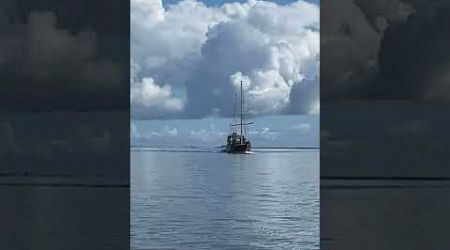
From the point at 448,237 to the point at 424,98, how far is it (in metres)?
1.11

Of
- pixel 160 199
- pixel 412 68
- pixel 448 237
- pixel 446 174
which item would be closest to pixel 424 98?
pixel 412 68

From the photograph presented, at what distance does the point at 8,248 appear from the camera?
20.9ft

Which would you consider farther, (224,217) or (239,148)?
(239,148)

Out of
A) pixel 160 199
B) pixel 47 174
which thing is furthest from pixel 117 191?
pixel 160 199

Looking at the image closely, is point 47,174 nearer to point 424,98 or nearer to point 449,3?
point 424,98

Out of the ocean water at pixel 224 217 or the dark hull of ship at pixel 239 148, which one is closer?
the ocean water at pixel 224 217

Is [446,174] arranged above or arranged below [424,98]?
below

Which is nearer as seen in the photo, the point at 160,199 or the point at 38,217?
the point at 38,217

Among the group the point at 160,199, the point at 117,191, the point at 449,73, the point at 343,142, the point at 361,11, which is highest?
the point at 361,11

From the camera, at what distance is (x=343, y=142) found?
6.07 metres

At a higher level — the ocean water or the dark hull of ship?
the dark hull of ship

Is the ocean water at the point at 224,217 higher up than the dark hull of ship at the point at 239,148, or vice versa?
the dark hull of ship at the point at 239,148

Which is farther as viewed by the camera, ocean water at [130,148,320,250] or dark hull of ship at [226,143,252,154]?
dark hull of ship at [226,143,252,154]

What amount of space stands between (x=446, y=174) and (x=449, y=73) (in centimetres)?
80
